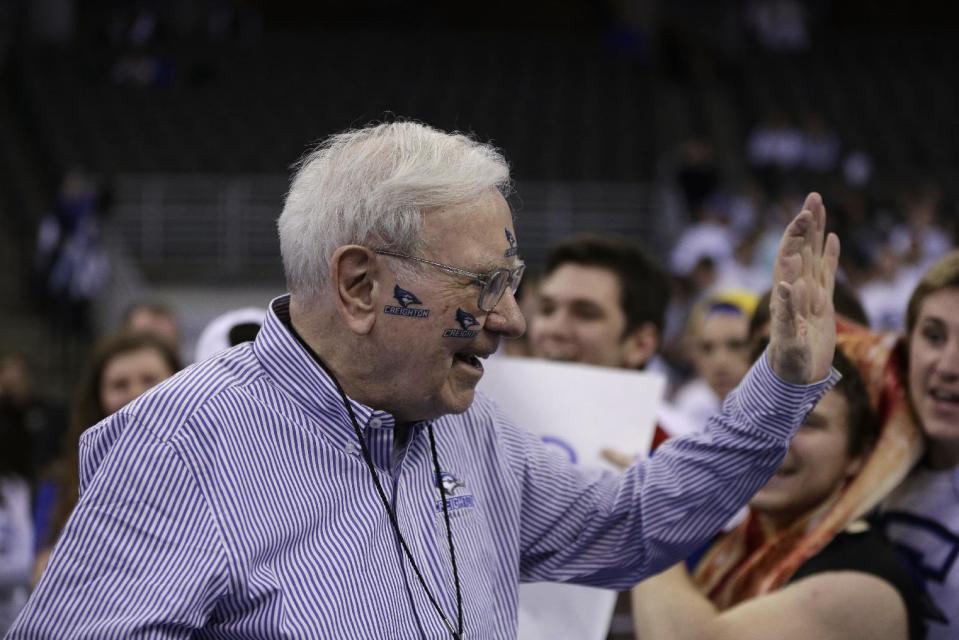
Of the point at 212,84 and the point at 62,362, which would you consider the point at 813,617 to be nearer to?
the point at 62,362

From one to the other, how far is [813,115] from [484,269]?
52.6 ft

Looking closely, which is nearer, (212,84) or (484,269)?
(484,269)

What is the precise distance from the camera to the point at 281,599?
1.89m

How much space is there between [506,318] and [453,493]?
0.33 metres

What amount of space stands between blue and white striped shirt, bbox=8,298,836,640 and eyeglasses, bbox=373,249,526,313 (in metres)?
0.23

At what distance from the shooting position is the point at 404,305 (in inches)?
81.0

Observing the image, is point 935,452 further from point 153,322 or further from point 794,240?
point 153,322

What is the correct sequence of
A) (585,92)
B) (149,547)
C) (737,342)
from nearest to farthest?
(149,547) < (737,342) < (585,92)

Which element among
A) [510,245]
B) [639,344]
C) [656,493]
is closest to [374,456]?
[510,245]

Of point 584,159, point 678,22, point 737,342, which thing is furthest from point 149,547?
point 678,22

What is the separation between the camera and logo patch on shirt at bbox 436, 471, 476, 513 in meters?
2.20

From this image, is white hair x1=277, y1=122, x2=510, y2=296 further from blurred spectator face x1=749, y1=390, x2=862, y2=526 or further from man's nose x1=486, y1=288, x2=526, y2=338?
blurred spectator face x1=749, y1=390, x2=862, y2=526

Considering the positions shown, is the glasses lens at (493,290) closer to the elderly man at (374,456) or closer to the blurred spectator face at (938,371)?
the elderly man at (374,456)

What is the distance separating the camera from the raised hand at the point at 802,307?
2180mm
